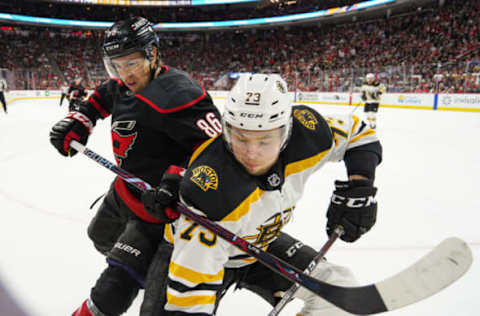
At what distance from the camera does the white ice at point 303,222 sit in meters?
1.77

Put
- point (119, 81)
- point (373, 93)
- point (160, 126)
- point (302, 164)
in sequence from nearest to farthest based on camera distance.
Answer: point (302, 164), point (160, 126), point (119, 81), point (373, 93)

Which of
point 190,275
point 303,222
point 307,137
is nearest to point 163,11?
point 303,222

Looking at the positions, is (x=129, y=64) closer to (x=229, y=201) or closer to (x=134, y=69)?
(x=134, y=69)

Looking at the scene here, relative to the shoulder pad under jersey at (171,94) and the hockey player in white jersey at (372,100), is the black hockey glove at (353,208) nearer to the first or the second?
the shoulder pad under jersey at (171,94)

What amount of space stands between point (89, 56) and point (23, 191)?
2470 cm

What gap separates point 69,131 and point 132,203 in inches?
26.4

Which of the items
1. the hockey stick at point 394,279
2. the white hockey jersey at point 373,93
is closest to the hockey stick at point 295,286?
the hockey stick at point 394,279

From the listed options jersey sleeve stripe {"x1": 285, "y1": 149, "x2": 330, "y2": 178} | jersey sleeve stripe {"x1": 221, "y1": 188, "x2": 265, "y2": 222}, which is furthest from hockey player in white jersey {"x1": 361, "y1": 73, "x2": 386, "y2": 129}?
jersey sleeve stripe {"x1": 221, "y1": 188, "x2": 265, "y2": 222}

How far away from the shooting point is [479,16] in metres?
14.4

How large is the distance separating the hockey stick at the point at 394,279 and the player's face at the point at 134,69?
0.69 meters

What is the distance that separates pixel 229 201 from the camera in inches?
40.0

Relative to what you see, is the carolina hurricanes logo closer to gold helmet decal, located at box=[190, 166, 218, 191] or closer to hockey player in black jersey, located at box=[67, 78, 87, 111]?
gold helmet decal, located at box=[190, 166, 218, 191]

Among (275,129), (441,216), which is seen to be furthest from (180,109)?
(441,216)

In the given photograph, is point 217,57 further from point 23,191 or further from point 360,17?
point 23,191
